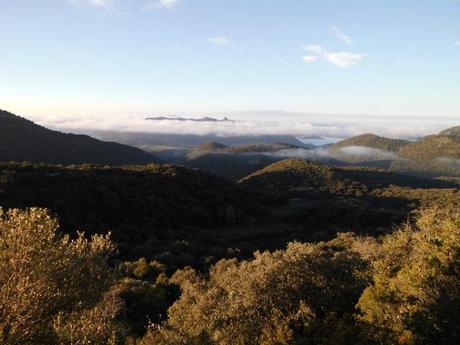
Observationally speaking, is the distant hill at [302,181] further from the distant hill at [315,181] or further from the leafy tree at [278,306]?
the leafy tree at [278,306]

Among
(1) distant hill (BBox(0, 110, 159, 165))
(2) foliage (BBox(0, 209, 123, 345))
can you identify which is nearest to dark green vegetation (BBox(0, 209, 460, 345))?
(2) foliage (BBox(0, 209, 123, 345))

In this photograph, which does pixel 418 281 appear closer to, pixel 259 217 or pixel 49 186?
pixel 49 186

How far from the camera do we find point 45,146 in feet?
513

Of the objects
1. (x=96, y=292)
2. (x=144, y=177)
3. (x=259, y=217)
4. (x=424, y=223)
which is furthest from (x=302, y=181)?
(x=96, y=292)

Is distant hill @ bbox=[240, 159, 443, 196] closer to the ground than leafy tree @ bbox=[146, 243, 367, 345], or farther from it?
closer to the ground

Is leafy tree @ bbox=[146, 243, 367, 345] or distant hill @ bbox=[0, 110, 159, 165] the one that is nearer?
leafy tree @ bbox=[146, 243, 367, 345]

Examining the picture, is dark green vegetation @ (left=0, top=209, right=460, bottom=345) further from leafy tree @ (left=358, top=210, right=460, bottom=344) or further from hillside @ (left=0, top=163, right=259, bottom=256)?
hillside @ (left=0, top=163, right=259, bottom=256)

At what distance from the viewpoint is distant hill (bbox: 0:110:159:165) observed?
469 ft

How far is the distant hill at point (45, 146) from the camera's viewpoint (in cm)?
14300

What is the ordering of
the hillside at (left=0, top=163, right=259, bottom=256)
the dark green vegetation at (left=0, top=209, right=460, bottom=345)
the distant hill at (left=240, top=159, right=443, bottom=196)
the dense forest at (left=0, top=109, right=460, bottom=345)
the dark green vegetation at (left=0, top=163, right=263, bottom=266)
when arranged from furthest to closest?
the distant hill at (left=240, top=159, right=443, bottom=196)
the hillside at (left=0, top=163, right=259, bottom=256)
the dark green vegetation at (left=0, top=163, right=263, bottom=266)
the dense forest at (left=0, top=109, right=460, bottom=345)
the dark green vegetation at (left=0, top=209, right=460, bottom=345)

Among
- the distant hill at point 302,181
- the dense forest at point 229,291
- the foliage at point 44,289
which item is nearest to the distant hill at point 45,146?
the distant hill at point 302,181

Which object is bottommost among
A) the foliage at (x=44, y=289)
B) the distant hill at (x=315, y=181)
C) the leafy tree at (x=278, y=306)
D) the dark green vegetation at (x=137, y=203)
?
the distant hill at (x=315, y=181)

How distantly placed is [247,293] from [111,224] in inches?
2093

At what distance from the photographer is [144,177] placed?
95.2 metres
